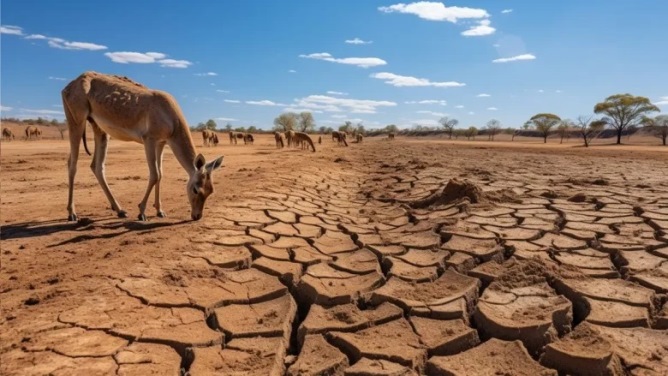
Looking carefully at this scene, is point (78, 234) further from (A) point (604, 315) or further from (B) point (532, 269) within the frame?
(A) point (604, 315)

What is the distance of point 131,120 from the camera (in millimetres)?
4773

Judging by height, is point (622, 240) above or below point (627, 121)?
below

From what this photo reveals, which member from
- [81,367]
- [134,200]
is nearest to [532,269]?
[81,367]

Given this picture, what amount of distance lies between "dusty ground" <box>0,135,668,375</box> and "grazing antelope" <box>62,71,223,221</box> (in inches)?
22.1

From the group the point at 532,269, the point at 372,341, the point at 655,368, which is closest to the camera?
the point at 655,368

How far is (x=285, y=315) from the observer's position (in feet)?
8.57

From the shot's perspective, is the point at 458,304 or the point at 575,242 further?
the point at 575,242

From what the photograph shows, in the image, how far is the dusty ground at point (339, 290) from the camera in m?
2.12

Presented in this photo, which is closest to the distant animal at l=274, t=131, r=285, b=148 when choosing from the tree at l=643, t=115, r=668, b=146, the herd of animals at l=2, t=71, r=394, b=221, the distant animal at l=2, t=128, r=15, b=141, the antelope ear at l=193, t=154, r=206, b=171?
the herd of animals at l=2, t=71, r=394, b=221

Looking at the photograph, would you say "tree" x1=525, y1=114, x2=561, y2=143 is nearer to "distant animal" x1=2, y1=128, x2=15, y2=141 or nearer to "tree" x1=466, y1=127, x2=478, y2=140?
"tree" x1=466, y1=127, x2=478, y2=140

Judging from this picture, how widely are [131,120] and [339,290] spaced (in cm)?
339

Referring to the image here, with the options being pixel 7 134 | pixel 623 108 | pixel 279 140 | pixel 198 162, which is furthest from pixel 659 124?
pixel 7 134

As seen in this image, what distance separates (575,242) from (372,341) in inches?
102

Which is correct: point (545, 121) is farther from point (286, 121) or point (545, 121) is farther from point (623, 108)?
point (286, 121)
